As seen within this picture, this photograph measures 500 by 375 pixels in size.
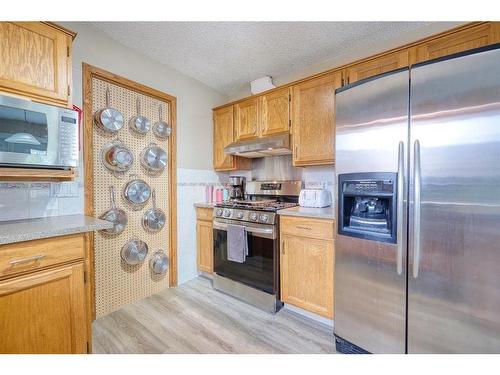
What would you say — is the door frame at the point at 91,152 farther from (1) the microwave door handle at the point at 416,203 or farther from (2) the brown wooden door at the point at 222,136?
(1) the microwave door handle at the point at 416,203

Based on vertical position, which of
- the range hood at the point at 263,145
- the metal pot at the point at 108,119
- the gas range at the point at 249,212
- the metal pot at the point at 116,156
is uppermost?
the metal pot at the point at 108,119

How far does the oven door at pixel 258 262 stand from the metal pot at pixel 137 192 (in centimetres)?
81

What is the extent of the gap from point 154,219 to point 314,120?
192 cm

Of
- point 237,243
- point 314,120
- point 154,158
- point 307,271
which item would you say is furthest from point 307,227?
point 154,158

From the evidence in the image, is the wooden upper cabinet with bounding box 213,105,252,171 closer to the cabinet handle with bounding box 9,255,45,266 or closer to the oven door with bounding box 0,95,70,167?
the oven door with bounding box 0,95,70,167

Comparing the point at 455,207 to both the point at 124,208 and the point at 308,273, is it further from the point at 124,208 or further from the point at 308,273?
the point at 124,208

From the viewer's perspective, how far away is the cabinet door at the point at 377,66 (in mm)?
1643

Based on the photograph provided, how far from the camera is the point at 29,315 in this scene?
110 cm

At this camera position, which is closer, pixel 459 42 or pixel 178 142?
pixel 459 42

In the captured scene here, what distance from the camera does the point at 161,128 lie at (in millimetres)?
2285

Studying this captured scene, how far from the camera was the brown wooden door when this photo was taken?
2754 millimetres

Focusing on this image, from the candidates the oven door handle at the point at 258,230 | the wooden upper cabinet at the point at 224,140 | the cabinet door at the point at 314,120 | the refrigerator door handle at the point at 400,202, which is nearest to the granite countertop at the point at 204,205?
the oven door handle at the point at 258,230

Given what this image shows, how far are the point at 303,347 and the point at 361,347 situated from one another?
0.39 meters

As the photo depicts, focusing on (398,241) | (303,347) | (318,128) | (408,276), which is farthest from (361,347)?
(318,128)
